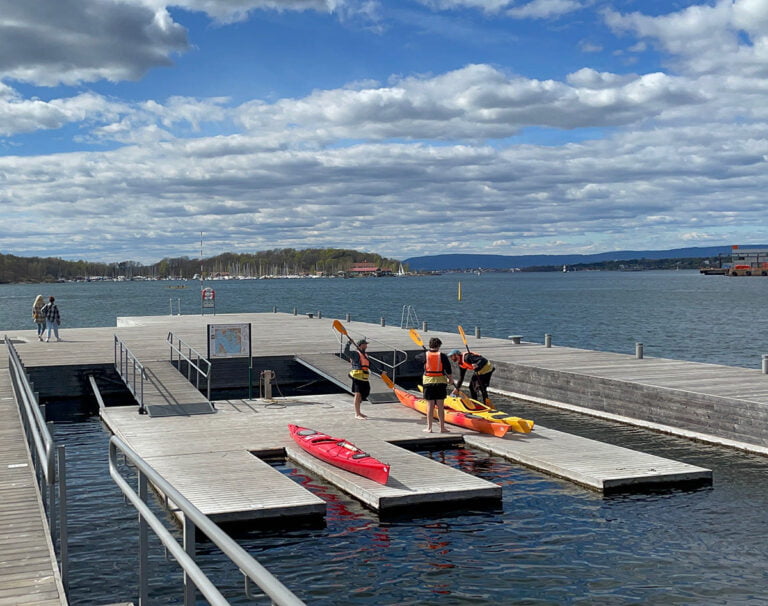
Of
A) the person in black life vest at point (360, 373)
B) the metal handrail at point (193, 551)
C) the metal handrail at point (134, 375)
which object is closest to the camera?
the metal handrail at point (193, 551)

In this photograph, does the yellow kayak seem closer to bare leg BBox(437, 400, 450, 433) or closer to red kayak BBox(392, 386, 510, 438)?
red kayak BBox(392, 386, 510, 438)

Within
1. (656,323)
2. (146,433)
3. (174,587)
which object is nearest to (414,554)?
(174,587)

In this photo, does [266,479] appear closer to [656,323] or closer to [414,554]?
[414,554]

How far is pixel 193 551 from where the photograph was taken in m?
6.40

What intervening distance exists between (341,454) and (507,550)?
4.78 m

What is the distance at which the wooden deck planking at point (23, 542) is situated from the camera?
8.15 meters

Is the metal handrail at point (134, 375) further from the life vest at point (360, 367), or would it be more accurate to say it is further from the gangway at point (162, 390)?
the life vest at point (360, 367)

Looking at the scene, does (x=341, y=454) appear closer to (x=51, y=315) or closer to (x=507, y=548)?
(x=507, y=548)

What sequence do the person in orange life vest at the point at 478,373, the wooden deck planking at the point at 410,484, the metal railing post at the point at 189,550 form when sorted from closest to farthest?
the metal railing post at the point at 189,550, the wooden deck planking at the point at 410,484, the person in orange life vest at the point at 478,373

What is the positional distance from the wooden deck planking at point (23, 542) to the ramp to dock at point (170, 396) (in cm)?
816

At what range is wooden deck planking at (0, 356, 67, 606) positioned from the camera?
8148mm

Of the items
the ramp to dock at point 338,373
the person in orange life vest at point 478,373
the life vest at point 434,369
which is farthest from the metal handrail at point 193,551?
the ramp to dock at point 338,373

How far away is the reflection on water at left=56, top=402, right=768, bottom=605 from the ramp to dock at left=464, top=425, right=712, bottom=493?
0.31 metres

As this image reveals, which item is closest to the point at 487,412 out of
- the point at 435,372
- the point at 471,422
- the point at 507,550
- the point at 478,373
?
the point at 471,422
